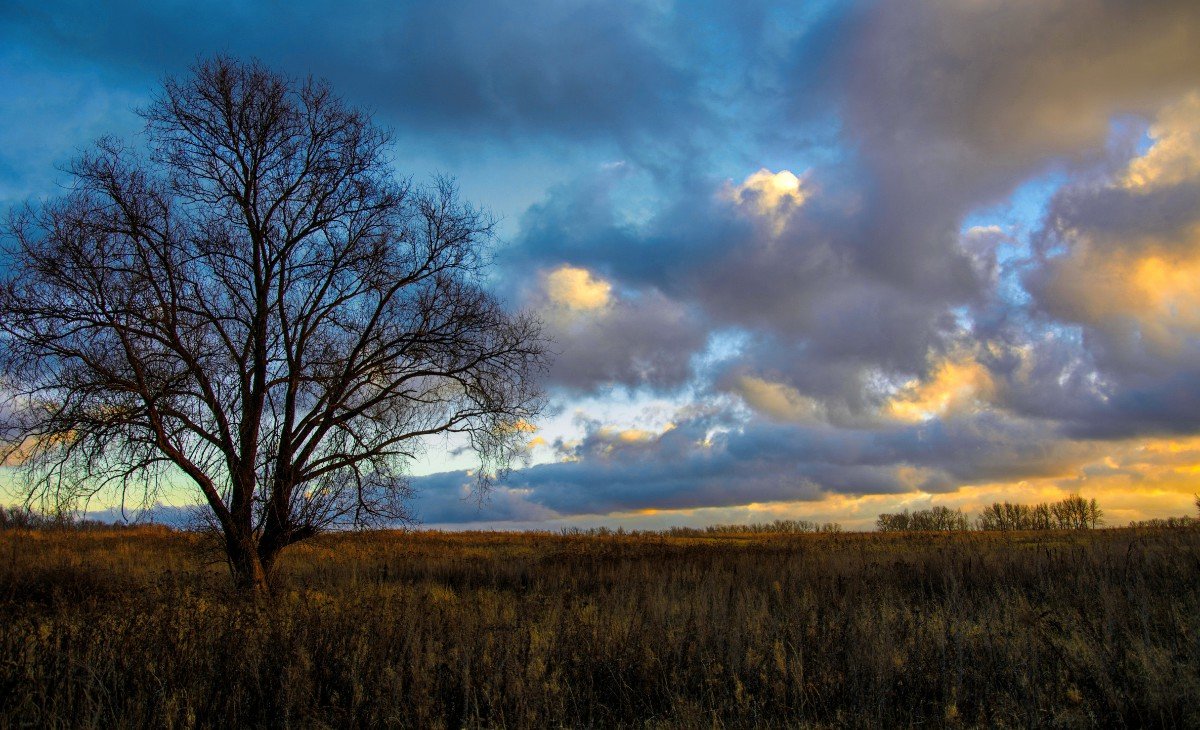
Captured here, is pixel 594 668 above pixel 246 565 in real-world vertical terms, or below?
below

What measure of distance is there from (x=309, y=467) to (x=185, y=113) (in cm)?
894

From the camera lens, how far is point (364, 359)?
56.0ft

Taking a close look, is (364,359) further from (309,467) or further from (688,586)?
(688,586)

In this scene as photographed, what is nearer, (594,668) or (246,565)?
(594,668)

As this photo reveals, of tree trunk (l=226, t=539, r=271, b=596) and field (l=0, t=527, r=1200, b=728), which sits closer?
field (l=0, t=527, r=1200, b=728)

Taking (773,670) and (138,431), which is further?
(138,431)

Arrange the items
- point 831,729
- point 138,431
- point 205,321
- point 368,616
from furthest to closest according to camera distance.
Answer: point 205,321 → point 138,431 → point 368,616 → point 831,729

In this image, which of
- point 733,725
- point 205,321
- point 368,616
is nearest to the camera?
point 733,725

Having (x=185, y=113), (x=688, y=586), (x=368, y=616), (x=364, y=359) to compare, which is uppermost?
(x=185, y=113)

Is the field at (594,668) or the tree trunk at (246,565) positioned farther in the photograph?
the tree trunk at (246,565)

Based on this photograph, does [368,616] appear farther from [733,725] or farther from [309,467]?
[309,467]

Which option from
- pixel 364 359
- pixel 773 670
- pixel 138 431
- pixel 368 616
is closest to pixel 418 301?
pixel 364 359

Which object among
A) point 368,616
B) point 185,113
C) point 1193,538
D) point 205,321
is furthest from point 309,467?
point 1193,538

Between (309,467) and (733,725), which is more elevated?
(309,467)
